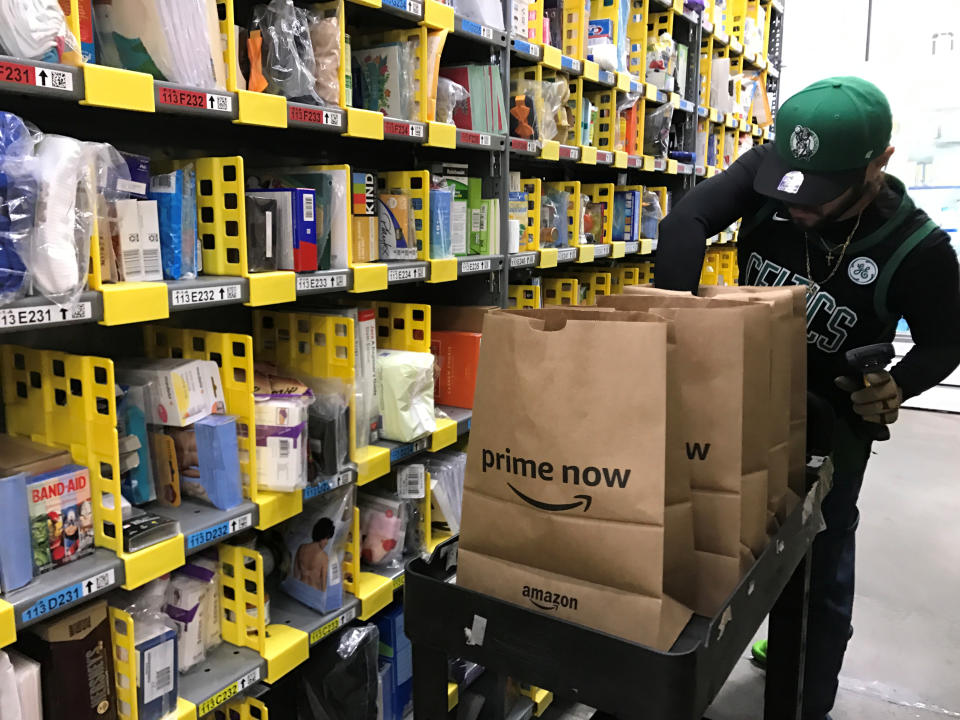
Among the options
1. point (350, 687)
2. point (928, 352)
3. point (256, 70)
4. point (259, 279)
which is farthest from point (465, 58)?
point (350, 687)

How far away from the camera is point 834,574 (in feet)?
6.93

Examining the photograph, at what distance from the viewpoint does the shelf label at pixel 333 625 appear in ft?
6.48

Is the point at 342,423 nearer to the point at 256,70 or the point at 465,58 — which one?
the point at 256,70

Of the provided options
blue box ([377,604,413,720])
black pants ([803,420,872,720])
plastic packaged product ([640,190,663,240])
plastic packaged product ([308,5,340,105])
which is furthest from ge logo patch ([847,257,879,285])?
plastic packaged product ([640,190,663,240])

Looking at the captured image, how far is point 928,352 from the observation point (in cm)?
194

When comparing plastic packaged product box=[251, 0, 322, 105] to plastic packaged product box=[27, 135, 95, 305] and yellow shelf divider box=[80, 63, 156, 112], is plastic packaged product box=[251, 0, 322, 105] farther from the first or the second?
plastic packaged product box=[27, 135, 95, 305]

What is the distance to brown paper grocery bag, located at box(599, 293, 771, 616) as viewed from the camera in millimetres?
1049

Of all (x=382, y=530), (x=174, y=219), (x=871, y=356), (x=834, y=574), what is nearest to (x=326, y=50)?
(x=174, y=219)

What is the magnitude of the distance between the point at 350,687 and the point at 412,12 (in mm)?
1793

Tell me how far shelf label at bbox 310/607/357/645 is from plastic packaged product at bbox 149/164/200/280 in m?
0.94

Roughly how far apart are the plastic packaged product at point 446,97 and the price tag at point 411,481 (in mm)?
1028

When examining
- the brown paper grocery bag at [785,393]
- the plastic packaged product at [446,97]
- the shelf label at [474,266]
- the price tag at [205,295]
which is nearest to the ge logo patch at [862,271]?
the brown paper grocery bag at [785,393]

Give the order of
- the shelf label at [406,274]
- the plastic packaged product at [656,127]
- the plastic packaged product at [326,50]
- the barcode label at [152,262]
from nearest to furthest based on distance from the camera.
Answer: the barcode label at [152,262]
the plastic packaged product at [326,50]
the shelf label at [406,274]
the plastic packaged product at [656,127]

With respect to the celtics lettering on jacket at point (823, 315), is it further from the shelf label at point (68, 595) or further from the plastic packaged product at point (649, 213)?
the plastic packaged product at point (649, 213)
